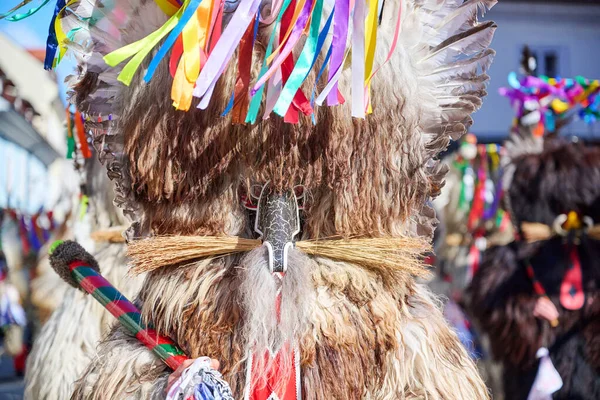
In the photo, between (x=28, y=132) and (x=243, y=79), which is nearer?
(x=243, y=79)

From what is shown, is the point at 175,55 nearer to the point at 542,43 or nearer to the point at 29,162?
the point at 29,162

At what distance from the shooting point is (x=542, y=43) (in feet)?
31.1

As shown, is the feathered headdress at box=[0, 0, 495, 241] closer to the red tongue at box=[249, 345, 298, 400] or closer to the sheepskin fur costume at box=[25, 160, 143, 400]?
the red tongue at box=[249, 345, 298, 400]

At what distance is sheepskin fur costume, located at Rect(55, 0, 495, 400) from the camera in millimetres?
1630

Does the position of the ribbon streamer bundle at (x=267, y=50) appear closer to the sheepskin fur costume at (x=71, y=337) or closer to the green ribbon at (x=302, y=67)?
the green ribbon at (x=302, y=67)

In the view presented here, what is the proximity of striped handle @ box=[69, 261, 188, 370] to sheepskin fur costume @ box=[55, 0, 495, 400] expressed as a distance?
0.02 metres

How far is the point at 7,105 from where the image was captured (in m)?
3.77

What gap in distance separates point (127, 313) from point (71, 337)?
94cm

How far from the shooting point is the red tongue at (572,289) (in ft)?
11.0

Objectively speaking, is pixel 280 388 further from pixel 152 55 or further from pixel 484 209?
pixel 484 209

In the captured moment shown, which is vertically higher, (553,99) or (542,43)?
(542,43)

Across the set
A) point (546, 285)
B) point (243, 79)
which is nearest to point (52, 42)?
point (243, 79)

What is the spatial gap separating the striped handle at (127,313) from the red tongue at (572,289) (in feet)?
7.03

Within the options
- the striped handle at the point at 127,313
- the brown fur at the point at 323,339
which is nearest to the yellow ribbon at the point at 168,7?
the brown fur at the point at 323,339
